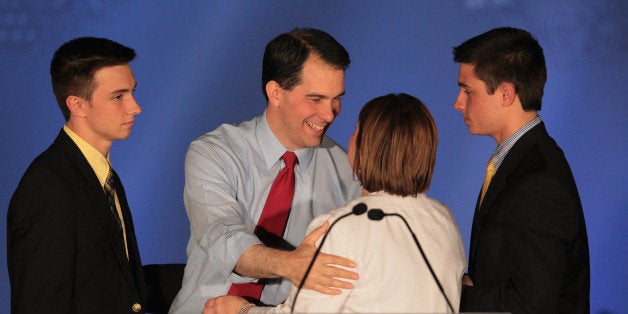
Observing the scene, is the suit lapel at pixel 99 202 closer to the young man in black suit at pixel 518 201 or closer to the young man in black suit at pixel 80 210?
the young man in black suit at pixel 80 210

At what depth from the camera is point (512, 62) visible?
10.5 feet

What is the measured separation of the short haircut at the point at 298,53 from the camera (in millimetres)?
3164

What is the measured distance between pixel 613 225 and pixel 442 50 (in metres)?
1.19

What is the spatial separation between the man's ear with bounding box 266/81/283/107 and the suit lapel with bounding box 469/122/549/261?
2.41ft

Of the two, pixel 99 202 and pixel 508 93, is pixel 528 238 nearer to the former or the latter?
pixel 508 93

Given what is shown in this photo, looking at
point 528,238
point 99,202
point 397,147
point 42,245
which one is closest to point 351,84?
point 99,202

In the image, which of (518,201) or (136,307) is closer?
(518,201)

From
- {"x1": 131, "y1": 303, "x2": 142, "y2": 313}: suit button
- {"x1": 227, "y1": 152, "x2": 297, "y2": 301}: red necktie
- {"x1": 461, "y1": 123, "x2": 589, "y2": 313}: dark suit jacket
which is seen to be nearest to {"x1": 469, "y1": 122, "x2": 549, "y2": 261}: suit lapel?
{"x1": 461, "y1": 123, "x2": 589, "y2": 313}: dark suit jacket


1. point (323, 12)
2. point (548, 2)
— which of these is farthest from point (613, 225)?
→ point (323, 12)

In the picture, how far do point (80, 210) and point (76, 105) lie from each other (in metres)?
0.37

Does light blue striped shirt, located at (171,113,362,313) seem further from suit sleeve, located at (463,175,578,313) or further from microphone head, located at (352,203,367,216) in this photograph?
suit sleeve, located at (463,175,578,313)

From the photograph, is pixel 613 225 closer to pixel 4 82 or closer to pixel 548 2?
pixel 548 2

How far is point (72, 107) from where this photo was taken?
10.3ft

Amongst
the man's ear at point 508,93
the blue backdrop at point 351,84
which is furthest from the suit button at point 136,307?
the blue backdrop at point 351,84
